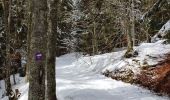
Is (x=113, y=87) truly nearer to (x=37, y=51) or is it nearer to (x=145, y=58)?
(x=145, y=58)

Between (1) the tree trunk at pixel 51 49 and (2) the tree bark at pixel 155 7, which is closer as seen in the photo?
(1) the tree trunk at pixel 51 49

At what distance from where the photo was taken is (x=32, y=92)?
7926mm

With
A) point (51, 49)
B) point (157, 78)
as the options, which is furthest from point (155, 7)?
point (51, 49)

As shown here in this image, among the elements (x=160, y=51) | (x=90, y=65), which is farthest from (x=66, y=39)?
(x=160, y=51)

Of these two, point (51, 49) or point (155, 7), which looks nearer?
point (51, 49)

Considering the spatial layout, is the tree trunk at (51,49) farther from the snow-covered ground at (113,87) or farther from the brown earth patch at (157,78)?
the brown earth patch at (157,78)

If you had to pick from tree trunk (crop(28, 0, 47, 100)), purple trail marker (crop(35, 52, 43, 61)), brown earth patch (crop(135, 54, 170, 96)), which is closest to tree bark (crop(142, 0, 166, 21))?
brown earth patch (crop(135, 54, 170, 96))

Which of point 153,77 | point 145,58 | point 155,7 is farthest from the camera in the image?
point 145,58

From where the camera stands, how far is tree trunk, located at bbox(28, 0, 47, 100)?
312 inches

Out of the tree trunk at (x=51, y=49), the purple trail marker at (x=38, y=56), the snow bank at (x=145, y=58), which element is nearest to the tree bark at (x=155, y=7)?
the tree trunk at (x=51, y=49)

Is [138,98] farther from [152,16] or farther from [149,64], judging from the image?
[149,64]

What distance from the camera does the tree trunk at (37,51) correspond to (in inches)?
312

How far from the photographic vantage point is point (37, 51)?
7980 mm

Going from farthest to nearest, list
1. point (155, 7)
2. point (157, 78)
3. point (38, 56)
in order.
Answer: point (157, 78), point (155, 7), point (38, 56)
